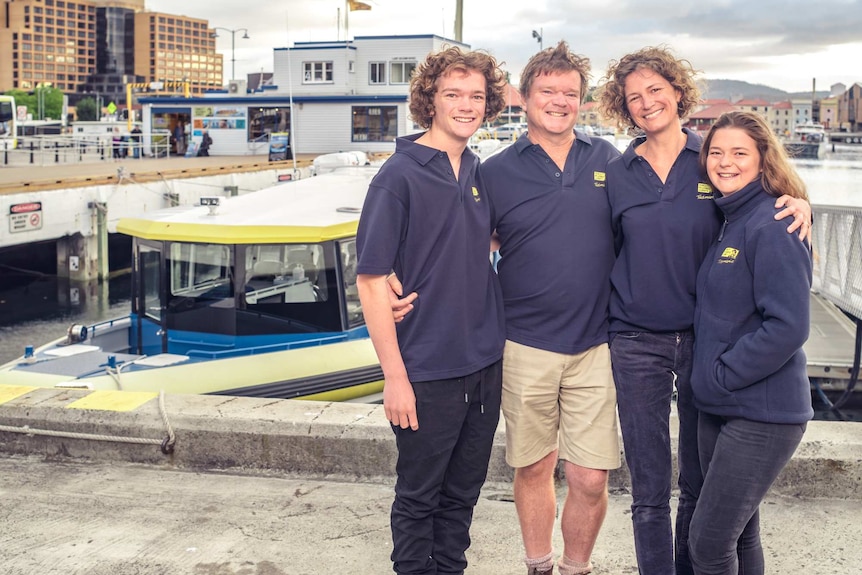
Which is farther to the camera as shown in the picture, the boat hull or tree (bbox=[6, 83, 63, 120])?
tree (bbox=[6, 83, 63, 120])

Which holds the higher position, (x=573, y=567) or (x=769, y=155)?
(x=769, y=155)

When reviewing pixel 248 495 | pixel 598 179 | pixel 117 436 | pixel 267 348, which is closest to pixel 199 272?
pixel 267 348

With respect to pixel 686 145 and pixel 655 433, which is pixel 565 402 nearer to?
pixel 655 433

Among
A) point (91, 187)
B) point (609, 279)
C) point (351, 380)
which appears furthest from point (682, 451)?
point (91, 187)

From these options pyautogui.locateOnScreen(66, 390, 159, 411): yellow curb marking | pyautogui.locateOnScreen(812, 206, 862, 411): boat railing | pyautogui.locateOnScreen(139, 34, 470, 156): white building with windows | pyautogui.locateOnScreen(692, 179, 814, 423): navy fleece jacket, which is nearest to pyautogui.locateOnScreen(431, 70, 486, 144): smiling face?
pyautogui.locateOnScreen(692, 179, 814, 423): navy fleece jacket

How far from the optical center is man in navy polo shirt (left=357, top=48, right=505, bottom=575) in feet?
10.5

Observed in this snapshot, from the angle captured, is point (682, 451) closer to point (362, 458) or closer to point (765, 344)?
point (765, 344)

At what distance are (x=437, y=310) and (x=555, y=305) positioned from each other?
0.44 m

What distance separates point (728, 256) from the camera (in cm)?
292

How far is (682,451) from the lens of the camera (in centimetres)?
326

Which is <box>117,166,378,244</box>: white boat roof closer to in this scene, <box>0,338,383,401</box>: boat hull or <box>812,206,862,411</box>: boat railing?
<box>0,338,383,401</box>: boat hull

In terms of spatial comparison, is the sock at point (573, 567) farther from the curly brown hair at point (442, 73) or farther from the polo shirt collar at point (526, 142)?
the curly brown hair at point (442, 73)

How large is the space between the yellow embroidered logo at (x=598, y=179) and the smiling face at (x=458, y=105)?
0.46 m

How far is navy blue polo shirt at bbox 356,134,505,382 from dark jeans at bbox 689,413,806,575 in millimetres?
842
